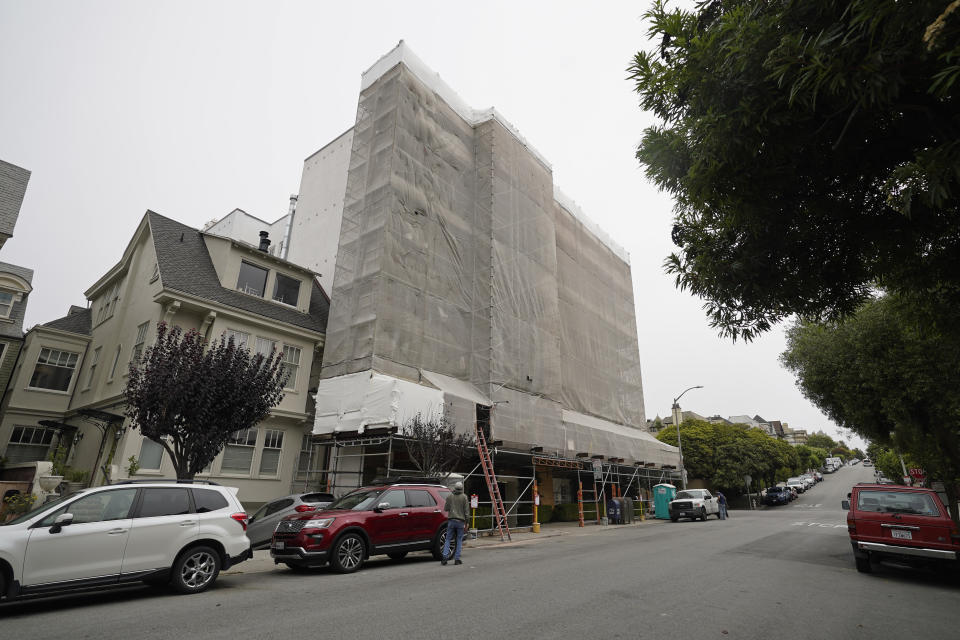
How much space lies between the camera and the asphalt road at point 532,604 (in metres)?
5.61

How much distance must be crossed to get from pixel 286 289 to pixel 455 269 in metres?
6.90

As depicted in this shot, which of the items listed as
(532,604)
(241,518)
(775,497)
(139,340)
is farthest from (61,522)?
(775,497)

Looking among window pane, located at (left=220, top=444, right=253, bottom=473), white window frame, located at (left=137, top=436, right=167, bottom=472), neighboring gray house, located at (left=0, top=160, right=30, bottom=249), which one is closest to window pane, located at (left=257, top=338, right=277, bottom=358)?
window pane, located at (left=220, top=444, right=253, bottom=473)

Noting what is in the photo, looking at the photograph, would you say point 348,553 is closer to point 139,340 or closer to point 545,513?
point 139,340

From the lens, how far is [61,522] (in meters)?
6.88

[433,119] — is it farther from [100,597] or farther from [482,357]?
[100,597]

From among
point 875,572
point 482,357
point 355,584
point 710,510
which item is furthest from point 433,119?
point 710,510

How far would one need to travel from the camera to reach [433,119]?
852 inches

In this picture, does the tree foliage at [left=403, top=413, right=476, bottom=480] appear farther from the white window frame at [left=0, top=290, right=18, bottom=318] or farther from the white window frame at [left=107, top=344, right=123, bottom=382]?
the white window frame at [left=0, top=290, right=18, bottom=318]

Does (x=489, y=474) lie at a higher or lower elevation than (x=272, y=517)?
higher

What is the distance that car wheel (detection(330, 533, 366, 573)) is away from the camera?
9438mm

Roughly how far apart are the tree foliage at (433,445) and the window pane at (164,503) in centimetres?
739

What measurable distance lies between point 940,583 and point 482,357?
13.9 meters

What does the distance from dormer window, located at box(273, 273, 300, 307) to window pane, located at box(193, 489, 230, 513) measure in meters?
12.7
